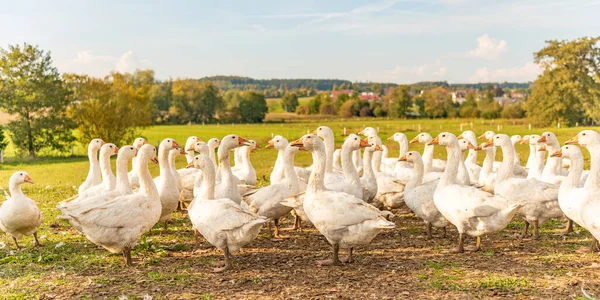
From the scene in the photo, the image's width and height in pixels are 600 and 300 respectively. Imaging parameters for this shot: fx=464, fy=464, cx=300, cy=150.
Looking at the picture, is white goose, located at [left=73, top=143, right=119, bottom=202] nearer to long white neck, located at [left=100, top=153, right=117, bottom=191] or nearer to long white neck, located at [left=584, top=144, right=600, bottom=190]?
long white neck, located at [left=100, top=153, right=117, bottom=191]

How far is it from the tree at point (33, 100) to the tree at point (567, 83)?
5357 cm

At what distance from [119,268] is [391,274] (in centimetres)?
446

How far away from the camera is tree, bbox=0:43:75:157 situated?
36.8 metres

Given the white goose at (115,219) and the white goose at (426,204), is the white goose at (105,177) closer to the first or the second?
the white goose at (115,219)

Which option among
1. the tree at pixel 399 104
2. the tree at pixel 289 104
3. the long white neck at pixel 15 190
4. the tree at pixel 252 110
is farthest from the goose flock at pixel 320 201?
the tree at pixel 289 104

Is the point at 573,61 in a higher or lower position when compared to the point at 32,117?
higher

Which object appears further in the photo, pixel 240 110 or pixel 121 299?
pixel 240 110

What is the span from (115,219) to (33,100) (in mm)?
35327

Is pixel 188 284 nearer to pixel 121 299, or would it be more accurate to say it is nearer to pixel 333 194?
pixel 121 299

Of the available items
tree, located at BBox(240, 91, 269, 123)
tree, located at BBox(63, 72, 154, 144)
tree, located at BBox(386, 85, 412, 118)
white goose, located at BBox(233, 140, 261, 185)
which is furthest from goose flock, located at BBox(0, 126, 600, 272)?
tree, located at BBox(386, 85, 412, 118)

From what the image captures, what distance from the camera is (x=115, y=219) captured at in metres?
7.46

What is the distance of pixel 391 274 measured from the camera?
23.9 feet

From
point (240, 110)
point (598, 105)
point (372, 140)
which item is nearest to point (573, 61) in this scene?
point (598, 105)

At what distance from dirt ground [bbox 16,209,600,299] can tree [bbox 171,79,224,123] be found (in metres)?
66.4
